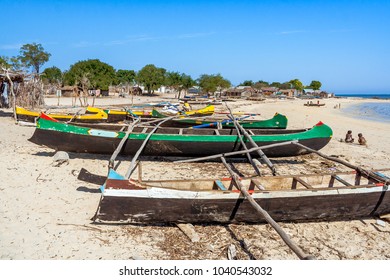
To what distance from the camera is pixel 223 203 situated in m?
4.30

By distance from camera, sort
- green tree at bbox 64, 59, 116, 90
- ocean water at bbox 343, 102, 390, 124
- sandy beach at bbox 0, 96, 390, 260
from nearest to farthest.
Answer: sandy beach at bbox 0, 96, 390, 260, ocean water at bbox 343, 102, 390, 124, green tree at bbox 64, 59, 116, 90

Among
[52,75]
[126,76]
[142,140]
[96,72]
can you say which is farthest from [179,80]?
[142,140]

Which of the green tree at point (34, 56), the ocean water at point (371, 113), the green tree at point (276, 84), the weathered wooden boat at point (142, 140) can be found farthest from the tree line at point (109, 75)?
the green tree at point (276, 84)

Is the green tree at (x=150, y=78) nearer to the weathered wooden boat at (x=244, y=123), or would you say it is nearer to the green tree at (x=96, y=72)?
the green tree at (x=96, y=72)

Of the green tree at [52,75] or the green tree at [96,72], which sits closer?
the green tree at [96,72]

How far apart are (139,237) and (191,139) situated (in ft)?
12.6

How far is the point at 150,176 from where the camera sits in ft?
22.5

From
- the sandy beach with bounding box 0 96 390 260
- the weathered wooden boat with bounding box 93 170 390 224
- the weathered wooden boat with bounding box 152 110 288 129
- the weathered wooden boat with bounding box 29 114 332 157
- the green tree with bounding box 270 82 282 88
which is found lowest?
the sandy beach with bounding box 0 96 390 260

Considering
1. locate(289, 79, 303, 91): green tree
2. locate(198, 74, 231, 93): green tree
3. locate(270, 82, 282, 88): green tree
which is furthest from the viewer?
locate(270, 82, 282, 88): green tree

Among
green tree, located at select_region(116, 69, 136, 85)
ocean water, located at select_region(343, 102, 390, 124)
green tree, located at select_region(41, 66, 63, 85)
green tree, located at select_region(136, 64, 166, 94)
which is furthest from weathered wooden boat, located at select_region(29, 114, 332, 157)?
green tree, located at select_region(41, 66, 63, 85)

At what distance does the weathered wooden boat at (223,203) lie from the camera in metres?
4.12

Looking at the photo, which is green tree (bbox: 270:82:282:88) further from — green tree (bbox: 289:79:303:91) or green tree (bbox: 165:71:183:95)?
green tree (bbox: 165:71:183:95)

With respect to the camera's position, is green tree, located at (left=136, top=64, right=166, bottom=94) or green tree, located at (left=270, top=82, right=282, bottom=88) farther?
green tree, located at (left=270, top=82, right=282, bottom=88)

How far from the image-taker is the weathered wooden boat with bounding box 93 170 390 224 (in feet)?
13.5
